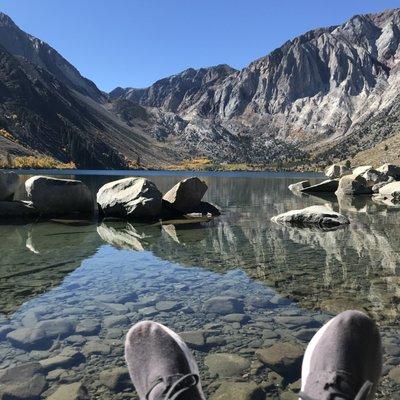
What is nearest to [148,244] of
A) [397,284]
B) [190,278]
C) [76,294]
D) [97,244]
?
[97,244]

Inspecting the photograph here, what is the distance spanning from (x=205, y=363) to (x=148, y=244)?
1160 cm

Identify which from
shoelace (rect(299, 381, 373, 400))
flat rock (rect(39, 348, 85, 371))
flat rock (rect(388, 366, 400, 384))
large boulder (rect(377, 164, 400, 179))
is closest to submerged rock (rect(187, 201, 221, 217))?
flat rock (rect(39, 348, 85, 371))

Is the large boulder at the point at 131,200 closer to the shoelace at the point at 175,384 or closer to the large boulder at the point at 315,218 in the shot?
the large boulder at the point at 315,218

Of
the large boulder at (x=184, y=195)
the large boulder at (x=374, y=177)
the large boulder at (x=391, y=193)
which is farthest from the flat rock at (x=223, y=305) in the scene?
the large boulder at (x=374, y=177)

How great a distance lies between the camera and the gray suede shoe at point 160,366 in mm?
4824

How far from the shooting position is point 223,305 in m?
9.90

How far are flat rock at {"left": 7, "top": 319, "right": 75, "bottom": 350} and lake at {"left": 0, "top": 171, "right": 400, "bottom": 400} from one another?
0.06 feet

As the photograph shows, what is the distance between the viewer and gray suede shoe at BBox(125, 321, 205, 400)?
190 inches

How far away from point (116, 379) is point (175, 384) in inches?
81.8

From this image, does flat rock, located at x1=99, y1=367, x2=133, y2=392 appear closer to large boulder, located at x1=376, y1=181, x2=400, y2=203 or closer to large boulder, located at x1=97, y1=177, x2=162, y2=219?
large boulder, located at x1=97, y1=177, x2=162, y2=219

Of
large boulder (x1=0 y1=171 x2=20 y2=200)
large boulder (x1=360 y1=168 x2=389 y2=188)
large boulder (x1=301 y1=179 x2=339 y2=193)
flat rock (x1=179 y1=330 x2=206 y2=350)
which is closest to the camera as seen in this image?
flat rock (x1=179 y1=330 x2=206 y2=350)

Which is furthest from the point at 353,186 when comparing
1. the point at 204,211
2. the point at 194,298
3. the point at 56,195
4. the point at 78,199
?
the point at 194,298

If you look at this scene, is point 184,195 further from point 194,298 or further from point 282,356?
point 282,356

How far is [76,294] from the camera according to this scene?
1070cm
